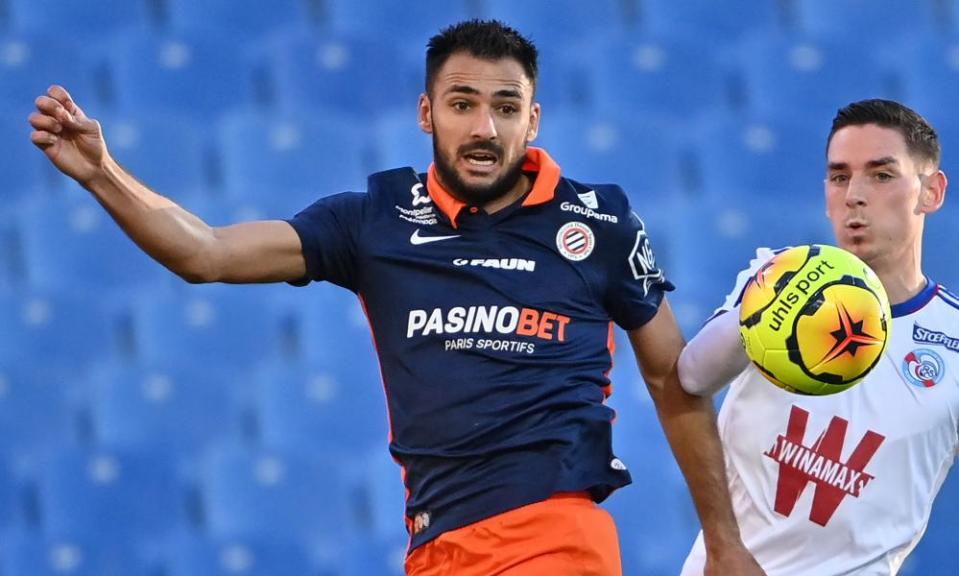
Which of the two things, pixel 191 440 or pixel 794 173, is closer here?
pixel 191 440

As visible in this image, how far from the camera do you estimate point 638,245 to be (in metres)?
3.22

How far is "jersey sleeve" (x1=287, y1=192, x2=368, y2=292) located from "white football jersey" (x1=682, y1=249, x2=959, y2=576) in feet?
3.09

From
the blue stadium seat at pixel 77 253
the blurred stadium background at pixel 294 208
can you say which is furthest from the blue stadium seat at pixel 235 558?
the blue stadium seat at pixel 77 253

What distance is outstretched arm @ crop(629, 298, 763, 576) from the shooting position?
10.7 feet

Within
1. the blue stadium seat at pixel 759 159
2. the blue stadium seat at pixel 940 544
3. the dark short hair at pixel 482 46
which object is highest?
the blue stadium seat at pixel 759 159

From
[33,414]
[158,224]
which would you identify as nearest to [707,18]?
[33,414]

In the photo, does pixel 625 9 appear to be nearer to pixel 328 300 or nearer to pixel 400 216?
pixel 328 300

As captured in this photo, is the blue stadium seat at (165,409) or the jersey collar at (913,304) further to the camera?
the blue stadium seat at (165,409)

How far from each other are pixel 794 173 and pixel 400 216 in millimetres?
4331

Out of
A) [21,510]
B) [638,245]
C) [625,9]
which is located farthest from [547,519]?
[625,9]

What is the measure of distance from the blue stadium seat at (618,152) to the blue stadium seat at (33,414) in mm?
2464

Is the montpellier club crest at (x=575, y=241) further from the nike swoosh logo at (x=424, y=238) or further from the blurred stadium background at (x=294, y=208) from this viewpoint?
the blurred stadium background at (x=294, y=208)

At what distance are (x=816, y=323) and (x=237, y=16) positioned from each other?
473 centimetres

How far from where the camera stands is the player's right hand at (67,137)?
2.65 meters
